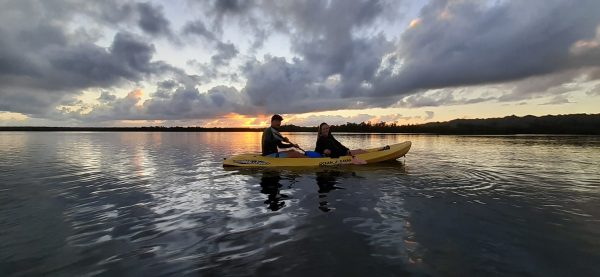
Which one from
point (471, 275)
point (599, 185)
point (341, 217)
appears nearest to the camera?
point (471, 275)

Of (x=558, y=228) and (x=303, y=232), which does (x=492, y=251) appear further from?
(x=303, y=232)

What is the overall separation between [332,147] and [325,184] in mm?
5649

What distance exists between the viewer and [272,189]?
12.2 meters

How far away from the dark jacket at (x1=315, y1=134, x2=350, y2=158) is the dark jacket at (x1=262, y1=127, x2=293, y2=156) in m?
1.92

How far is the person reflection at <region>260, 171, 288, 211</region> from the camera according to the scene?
384 inches

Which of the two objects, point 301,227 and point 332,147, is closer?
point 301,227

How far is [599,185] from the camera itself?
1265cm

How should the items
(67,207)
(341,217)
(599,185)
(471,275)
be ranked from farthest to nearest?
(599,185) → (67,207) → (341,217) → (471,275)

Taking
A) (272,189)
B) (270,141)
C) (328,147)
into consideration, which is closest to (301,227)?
(272,189)

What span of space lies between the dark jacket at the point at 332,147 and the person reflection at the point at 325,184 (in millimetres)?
2068

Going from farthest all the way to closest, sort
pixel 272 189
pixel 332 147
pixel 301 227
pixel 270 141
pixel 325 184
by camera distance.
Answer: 1. pixel 332 147
2. pixel 270 141
3. pixel 325 184
4. pixel 272 189
5. pixel 301 227

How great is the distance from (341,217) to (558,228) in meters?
5.00

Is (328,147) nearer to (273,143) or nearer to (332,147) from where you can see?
(332,147)

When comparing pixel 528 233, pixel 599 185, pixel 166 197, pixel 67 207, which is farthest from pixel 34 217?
pixel 599 185
